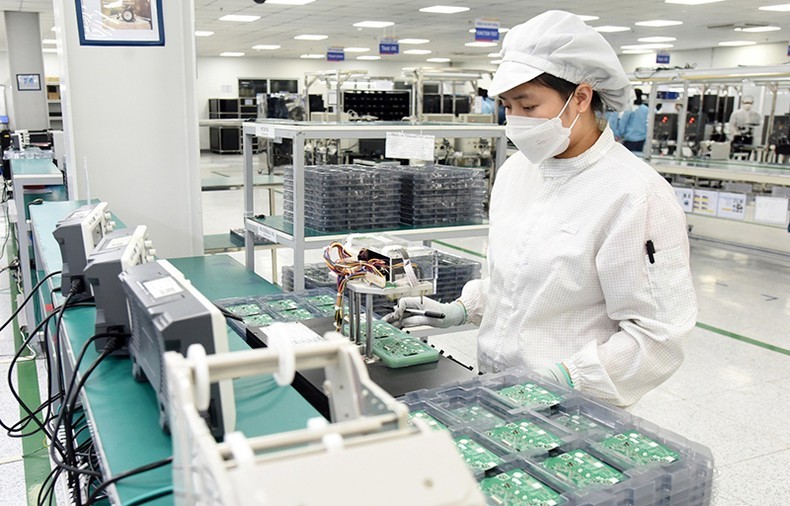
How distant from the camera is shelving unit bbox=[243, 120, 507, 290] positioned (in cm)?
284

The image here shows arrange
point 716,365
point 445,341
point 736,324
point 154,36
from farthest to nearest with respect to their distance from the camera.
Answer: point 736,324
point 445,341
point 716,365
point 154,36

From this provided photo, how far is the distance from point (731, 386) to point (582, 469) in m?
3.10

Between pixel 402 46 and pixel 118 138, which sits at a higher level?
pixel 402 46

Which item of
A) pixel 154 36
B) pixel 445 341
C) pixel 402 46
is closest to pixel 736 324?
pixel 445 341

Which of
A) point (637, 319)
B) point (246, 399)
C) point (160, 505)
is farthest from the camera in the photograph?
point (637, 319)

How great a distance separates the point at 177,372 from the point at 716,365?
159 inches

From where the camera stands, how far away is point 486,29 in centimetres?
1137

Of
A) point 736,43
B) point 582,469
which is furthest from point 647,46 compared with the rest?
point 582,469

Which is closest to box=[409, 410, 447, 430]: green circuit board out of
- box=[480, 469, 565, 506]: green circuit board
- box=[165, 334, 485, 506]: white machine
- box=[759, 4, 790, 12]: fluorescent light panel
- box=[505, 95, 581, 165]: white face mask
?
box=[480, 469, 565, 506]: green circuit board

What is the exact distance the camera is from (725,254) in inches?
280

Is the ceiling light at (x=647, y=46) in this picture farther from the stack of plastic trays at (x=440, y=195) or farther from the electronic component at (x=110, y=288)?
the electronic component at (x=110, y=288)

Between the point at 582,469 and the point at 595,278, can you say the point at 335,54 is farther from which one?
the point at 582,469

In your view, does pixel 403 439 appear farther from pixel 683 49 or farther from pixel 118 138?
pixel 683 49

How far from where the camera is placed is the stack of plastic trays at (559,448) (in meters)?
1.00
